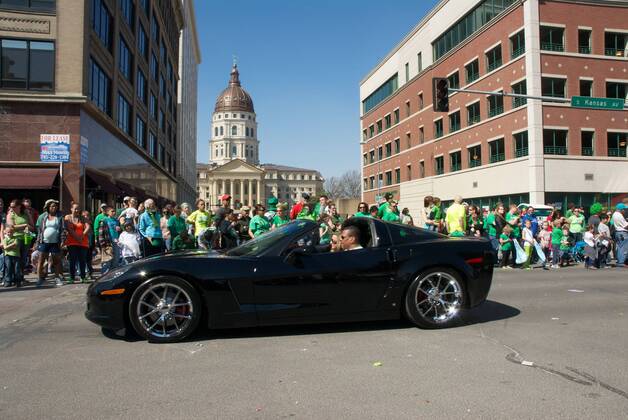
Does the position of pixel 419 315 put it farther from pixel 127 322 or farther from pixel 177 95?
pixel 177 95

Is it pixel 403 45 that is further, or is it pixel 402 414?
pixel 403 45

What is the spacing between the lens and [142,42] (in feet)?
112

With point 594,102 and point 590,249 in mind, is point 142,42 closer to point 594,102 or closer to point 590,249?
point 594,102

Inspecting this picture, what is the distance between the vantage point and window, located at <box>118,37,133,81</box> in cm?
2719

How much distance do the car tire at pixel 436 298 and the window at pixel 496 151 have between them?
27.2 m

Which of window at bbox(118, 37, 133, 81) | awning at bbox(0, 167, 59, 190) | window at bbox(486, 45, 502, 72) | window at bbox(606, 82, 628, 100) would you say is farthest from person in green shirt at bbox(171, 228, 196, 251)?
window at bbox(606, 82, 628, 100)

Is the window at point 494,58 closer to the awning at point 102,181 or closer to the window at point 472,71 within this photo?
the window at point 472,71

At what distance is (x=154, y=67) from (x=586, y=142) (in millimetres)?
31540

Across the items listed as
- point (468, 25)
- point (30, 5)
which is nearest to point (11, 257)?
point (30, 5)

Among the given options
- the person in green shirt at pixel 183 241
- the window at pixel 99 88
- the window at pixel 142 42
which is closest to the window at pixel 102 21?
the window at pixel 99 88

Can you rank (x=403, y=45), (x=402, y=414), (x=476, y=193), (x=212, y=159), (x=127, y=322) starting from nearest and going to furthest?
(x=402, y=414)
(x=127, y=322)
(x=476, y=193)
(x=403, y=45)
(x=212, y=159)

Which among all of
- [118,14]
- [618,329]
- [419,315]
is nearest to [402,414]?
[419,315]

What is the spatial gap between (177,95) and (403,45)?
1035 inches

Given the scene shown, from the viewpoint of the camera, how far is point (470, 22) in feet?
114
